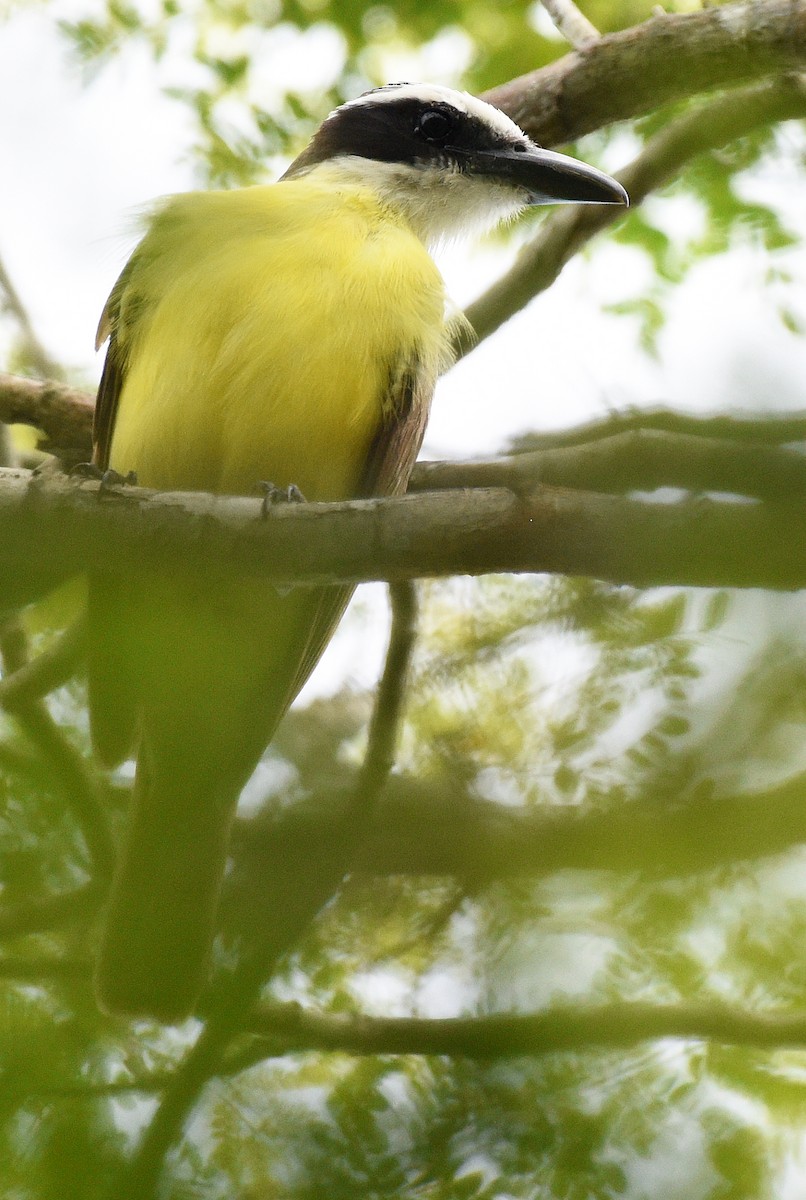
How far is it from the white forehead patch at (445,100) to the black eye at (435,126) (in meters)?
0.05

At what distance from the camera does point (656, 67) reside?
425cm

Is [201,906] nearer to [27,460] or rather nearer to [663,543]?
[663,543]

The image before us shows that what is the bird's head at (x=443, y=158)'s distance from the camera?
4500 millimetres

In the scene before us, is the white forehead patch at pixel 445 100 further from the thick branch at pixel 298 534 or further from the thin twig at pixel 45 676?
the thin twig at pixel 45 676

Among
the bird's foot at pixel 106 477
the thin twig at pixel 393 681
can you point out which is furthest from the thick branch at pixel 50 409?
the thin twig at pixel 393 681

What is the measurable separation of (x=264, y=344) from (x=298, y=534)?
0.98 m

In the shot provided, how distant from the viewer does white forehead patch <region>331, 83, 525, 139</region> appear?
454 cm

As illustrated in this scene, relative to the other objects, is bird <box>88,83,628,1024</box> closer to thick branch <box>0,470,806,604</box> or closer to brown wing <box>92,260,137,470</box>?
brown wing <box>92,260,137,470</box>

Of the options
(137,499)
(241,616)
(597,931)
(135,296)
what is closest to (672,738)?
(597,931)

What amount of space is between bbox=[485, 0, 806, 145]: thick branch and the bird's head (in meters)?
0.17

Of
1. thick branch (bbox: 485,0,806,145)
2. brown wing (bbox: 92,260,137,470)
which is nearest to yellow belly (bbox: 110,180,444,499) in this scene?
brown wing (bbox: 92,260,137,470)

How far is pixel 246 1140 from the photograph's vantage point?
5.08 ft

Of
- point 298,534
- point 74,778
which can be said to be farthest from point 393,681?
point 74,778

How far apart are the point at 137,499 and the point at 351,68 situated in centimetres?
296
